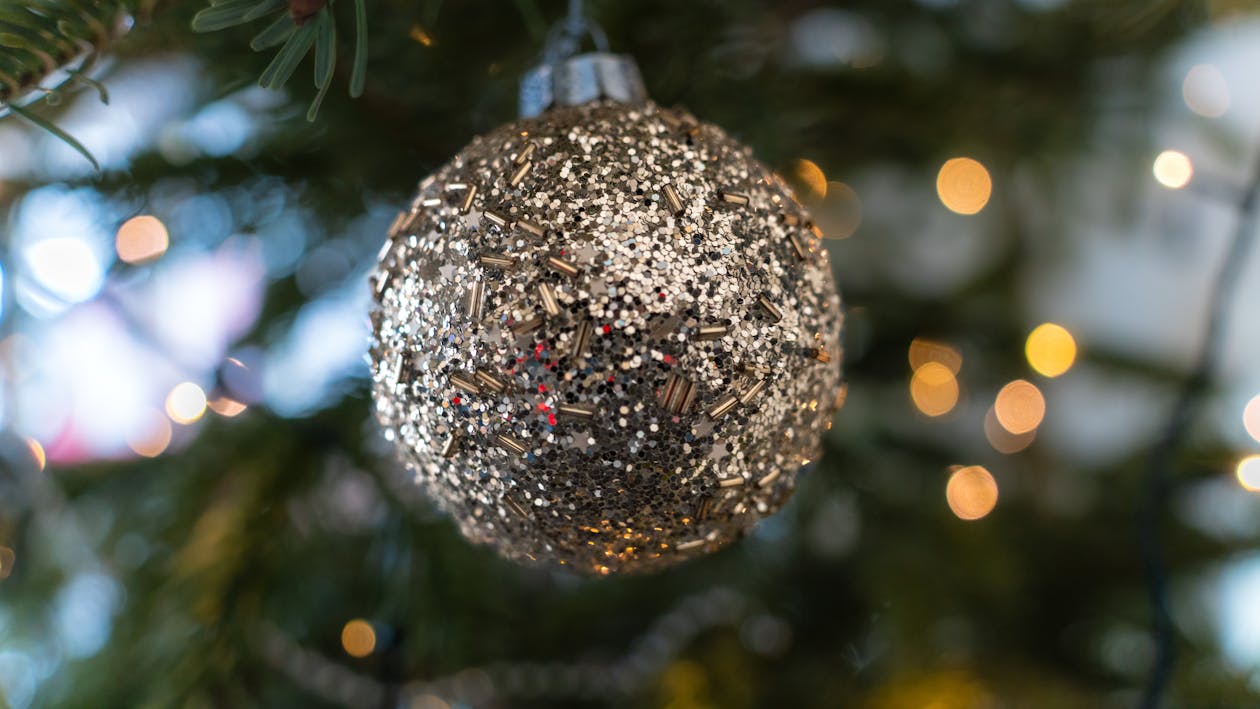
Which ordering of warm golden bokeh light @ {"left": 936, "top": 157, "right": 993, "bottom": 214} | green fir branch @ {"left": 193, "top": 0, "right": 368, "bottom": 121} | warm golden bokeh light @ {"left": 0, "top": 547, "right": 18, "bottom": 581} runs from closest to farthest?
green fir branch @ {"left": 193, "top": 0, "right": 368, "bottom": 121}
warm golden bokeh light @ {"left": 0, "top": 547, "right": 18, "bottom": 581}
warm golden bokeh light @ {"left": 936, "top": 157, "right": 993, "bottom": 214}

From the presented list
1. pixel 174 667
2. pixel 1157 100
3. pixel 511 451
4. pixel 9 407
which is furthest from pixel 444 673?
pixel 1157 100

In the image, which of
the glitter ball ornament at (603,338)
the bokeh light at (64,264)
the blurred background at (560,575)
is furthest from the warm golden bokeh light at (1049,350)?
the bokeh light at (64,264)

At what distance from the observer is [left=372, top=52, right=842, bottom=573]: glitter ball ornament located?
261 mm

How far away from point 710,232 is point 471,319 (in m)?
0.09

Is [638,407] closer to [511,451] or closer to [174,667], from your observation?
[511,451]

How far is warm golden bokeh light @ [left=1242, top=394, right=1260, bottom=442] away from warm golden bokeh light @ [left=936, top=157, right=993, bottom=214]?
35cm

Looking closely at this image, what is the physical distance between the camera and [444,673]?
544mm

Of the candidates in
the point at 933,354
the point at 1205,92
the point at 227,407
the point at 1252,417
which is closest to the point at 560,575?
the point at 227,407

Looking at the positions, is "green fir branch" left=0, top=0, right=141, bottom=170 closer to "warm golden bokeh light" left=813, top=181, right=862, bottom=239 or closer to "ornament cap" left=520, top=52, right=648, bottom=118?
"ornament cap" left=520, top=52, right=648, bottom=118

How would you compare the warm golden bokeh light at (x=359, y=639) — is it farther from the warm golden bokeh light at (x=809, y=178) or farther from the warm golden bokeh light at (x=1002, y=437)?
the warm golden bokeh light at (x=1002, y=437)

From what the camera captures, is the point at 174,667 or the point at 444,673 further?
the point at 444,673

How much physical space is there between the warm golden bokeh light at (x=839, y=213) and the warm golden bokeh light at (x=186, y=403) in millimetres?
591

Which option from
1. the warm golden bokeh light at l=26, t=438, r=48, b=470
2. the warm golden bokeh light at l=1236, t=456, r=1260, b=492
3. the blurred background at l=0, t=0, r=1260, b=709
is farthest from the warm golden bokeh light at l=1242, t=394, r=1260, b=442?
the warm golden bokeh light at l=26, t=438, r=48, b=470

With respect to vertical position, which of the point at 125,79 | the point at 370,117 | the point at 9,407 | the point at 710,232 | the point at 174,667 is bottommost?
the point at 9,407
